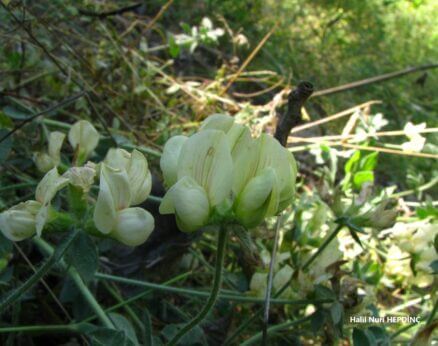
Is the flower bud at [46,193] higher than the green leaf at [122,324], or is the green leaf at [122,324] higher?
the flower bud at [46,193]

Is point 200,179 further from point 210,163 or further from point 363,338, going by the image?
point 363,338

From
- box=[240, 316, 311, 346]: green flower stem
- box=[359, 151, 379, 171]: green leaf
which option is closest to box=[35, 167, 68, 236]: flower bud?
box=[240, 316, 311, 346]: green flower stem

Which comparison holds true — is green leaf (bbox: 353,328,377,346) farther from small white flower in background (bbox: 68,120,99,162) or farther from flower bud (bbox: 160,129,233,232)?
small white flower in background (bbox: 68,120,99,162)

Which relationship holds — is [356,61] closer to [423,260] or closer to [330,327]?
[423,260]

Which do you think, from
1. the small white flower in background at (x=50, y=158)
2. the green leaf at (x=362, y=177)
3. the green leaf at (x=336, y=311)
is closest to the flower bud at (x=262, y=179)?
the green leaf at (x=336, y=311)

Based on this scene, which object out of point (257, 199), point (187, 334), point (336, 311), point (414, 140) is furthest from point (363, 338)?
point (414, 140)

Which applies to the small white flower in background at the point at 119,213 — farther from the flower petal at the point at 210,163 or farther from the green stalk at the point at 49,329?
the green stalk at the point at 49,329

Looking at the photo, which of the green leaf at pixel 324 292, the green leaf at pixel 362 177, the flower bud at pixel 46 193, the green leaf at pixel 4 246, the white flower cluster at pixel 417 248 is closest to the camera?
the flower bud at pixel 46 193
